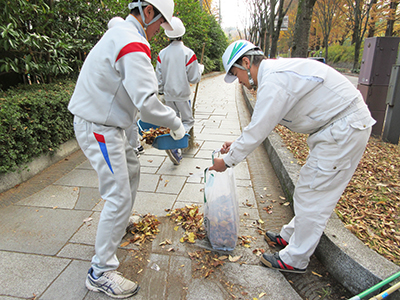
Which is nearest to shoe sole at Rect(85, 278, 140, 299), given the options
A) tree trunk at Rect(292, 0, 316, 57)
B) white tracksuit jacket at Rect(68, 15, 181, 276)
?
white tracksuit jacket at Rect(68, 15, 181, 276)

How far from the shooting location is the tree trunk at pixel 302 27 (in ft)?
21.4

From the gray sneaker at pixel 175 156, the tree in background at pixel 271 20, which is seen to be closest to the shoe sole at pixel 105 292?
the gray sneaker at pixel 175 156

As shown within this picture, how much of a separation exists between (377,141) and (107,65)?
540cm

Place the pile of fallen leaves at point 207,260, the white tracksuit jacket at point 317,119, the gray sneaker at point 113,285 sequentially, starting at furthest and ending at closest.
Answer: the pile of fallen leaves at point 207,260 < the gray sneaker at point 113,285 < the white tracksuit jacket at point 317,119

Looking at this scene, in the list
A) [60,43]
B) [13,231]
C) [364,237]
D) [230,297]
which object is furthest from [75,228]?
[60,43]

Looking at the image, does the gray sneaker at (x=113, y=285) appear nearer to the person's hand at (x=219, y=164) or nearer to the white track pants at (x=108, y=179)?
the white track pants at (x=108, y=179)

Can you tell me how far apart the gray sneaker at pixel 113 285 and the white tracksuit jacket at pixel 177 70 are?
315 cm

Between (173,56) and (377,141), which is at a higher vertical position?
(173,56)

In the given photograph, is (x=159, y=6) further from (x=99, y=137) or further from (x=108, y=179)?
(x=108, y=179)

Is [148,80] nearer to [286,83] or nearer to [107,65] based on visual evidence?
[107,65]

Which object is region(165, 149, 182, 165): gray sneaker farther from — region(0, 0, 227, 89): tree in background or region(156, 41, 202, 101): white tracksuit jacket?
region(0, 0, 227, 89): tree in background

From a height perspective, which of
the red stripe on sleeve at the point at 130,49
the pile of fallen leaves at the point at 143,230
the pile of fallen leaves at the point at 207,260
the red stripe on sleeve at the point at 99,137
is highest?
the red stripe on sleeve at the point at 130,49

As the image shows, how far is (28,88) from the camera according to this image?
4504 mm

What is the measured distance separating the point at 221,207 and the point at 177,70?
2.81 m
